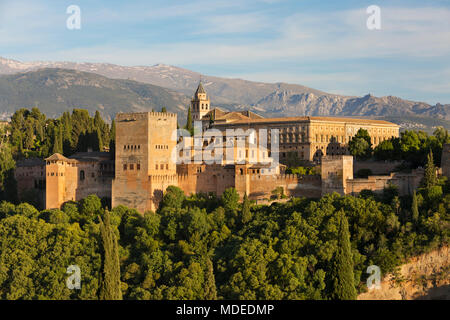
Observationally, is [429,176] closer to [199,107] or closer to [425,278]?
[425,278]

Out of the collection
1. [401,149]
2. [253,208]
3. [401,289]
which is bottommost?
[401,289]

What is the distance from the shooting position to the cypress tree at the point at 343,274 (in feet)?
139

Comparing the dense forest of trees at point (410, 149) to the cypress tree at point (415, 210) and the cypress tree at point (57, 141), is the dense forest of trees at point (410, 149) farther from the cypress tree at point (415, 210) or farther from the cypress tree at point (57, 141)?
the cypress tree at point (57, 141)

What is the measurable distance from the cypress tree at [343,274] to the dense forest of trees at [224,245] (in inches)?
2.1

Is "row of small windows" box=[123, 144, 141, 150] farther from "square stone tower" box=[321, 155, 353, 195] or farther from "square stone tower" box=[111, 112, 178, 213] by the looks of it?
"square stone tower" box=[321, 155, 353, 195]

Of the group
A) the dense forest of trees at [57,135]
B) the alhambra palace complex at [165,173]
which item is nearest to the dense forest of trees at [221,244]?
the alhambra palace complex at [165,173]

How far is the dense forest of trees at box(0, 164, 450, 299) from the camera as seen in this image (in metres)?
44.5

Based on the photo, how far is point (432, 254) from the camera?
47.7m

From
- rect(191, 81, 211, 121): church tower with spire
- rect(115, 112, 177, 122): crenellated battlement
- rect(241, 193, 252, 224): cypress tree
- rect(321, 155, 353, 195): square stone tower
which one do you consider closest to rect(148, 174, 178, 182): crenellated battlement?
rect(115, 112, 177, 122): crenellated battlement
